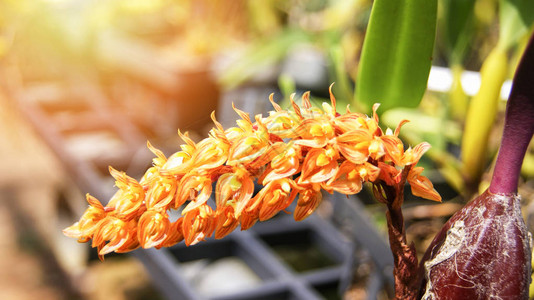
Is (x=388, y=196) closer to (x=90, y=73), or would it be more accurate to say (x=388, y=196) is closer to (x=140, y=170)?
(x=140, y=170)

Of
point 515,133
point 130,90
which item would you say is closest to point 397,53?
point 515,133

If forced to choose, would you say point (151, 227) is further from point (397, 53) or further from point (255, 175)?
point (397, 53)

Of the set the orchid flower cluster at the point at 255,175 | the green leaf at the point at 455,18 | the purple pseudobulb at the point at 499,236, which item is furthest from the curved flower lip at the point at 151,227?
the green leaf at the point at 455,18

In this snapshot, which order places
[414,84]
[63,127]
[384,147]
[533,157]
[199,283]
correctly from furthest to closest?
[63,127] < [199,283] < [533,157] < [414,84] < [384,147]

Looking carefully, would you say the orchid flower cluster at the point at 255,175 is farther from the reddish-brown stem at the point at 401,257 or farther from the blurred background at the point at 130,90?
the blurred background at the point at 130,90

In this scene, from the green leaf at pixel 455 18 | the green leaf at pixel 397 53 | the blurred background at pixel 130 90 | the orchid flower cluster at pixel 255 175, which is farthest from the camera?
the blurred background at pixel 130 90

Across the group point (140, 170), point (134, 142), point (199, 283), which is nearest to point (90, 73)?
point (134, 142)
